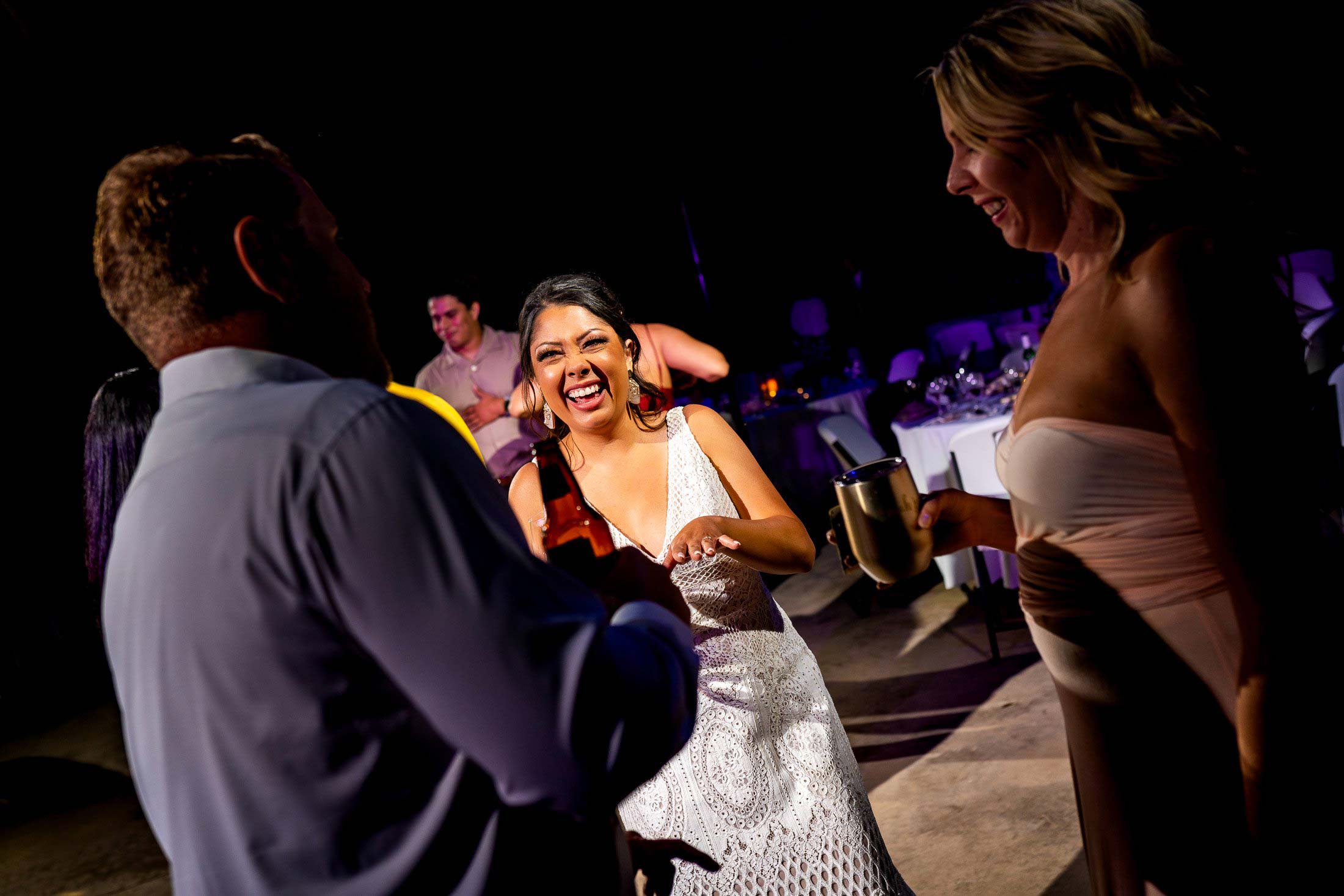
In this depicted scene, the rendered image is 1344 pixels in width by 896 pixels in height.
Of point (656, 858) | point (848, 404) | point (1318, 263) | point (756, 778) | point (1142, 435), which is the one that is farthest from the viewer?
point (848, 404)

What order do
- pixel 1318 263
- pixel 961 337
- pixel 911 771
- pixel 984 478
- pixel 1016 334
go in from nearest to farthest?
pixel 911 771, pixel 984 478, pixel 1318 263, pixel 1016 334, pixel 961 337

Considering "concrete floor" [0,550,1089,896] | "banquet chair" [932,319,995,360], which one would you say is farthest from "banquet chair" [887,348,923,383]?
"concrete floor" [0,550,1089,896]

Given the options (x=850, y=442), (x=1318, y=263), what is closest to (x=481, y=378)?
(x=850, y=442)

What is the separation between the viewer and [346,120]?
5781 mm

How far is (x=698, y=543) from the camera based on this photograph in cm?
150

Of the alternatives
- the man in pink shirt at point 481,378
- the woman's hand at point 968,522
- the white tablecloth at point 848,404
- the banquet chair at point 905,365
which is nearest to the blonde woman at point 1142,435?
the woman's hand at point 968,522

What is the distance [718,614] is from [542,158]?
23.3 feet

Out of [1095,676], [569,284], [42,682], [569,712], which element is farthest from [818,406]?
[42,682]

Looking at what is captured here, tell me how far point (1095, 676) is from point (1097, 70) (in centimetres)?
83

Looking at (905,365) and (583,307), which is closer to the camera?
(583,307)

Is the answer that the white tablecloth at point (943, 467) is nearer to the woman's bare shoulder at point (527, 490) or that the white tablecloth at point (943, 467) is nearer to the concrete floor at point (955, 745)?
the concrete floor at point (955, 745)

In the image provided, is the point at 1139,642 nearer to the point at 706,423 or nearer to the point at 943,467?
the point at 706,423

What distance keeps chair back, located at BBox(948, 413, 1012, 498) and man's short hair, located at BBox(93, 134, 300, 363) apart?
3795 mm

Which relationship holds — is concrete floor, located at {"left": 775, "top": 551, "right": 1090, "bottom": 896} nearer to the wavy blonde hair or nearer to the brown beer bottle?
the brown beer bottle
